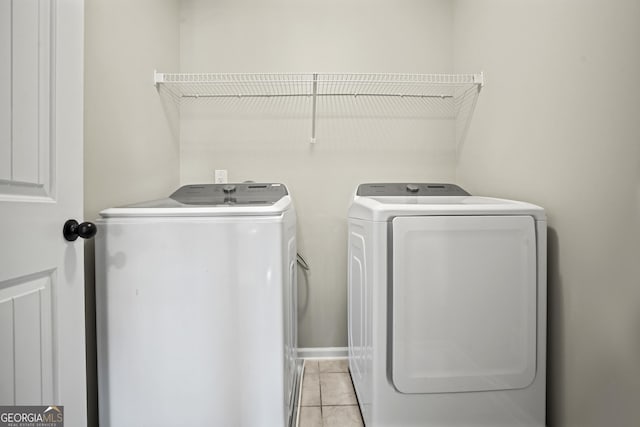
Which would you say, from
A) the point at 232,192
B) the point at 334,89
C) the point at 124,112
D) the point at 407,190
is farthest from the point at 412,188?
the point at 124,112

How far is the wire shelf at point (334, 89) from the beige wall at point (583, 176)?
1.68 feet

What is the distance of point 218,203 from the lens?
1288 mm

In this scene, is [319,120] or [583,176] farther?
[319,120]

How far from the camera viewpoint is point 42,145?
802mm

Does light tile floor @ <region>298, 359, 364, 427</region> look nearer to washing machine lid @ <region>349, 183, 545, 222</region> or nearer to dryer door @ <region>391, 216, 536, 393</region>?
dryer door @ <region>391, 216, 536, 393</region>

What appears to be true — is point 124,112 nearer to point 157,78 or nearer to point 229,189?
point 157,78

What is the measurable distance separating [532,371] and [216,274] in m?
1.20

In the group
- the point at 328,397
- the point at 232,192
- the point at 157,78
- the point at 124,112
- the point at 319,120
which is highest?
the point at 157,78

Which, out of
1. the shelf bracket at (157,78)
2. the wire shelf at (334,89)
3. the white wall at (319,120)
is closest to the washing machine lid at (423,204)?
the white wall at (319,120)

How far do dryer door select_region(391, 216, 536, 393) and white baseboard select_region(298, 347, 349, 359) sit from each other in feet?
2.98

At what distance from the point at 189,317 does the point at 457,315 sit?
0.95 meters

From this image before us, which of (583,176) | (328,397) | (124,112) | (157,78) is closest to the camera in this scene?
(583,176)

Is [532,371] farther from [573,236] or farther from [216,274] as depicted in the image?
[216,274]

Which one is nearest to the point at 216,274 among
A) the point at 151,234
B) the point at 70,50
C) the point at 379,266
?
the point at 151,234
